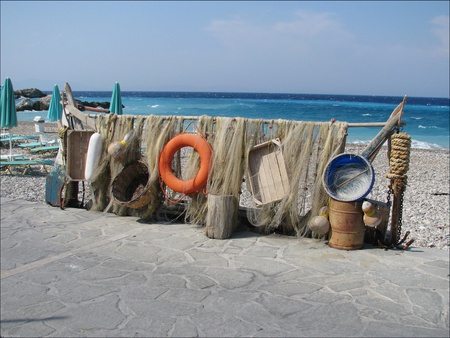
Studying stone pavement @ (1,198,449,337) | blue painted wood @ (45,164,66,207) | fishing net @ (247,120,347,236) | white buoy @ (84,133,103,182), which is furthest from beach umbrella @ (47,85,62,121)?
fishing net @ (247,120,347,236)

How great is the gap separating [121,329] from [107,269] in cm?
133

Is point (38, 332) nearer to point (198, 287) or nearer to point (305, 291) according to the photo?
point (198, 287)

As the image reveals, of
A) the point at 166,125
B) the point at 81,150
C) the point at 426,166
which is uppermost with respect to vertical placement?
the point at 166,125

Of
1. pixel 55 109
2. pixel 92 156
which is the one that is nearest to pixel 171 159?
pixel 92 156

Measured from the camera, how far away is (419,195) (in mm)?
10258

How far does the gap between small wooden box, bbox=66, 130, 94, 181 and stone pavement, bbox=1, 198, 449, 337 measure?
1214 mm

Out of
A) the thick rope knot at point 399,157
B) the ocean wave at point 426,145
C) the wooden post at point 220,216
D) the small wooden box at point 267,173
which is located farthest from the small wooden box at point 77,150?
the ocean wave at point 426,145

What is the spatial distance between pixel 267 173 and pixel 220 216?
80 centimetres

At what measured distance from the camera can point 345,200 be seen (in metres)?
5.18

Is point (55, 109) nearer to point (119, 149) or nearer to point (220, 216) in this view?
point (119, 149)

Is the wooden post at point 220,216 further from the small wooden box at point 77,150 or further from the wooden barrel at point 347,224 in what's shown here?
the small wooden box at point 77,150

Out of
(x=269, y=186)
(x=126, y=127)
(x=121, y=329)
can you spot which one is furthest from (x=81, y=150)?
(x=121, y=329)

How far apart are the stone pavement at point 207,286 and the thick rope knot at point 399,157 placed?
828 millimetres

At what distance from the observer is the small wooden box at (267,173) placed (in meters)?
5.74
